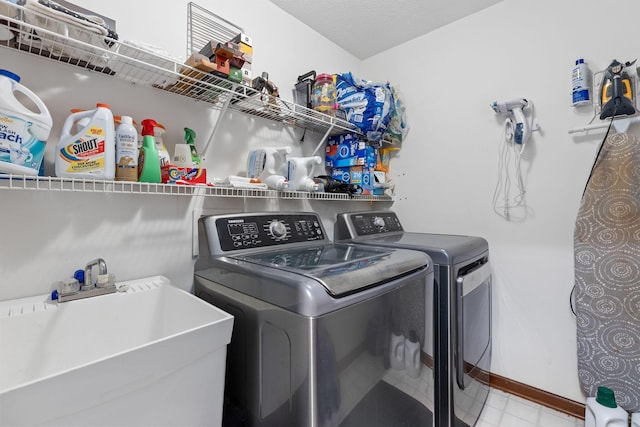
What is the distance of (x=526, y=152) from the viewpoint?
6.19 ft

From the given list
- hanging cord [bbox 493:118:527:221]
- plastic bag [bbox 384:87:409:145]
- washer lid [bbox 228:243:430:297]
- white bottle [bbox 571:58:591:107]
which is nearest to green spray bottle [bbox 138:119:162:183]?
washer lid [bbox 228:243:430:297]

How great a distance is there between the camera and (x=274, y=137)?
6.27ft

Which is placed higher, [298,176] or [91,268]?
[298,176]

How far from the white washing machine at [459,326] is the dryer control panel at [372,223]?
0.49ft

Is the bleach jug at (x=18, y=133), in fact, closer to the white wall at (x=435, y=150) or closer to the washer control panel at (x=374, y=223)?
the white wall at (x=435, y=150)

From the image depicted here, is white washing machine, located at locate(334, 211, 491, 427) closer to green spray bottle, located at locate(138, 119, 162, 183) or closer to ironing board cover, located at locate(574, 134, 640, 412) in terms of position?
ironing board cover, located at locate(574, 134, 640, 412)

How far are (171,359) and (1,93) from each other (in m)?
0.88

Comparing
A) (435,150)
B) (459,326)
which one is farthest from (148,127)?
(435,150)

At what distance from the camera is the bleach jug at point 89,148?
942mm

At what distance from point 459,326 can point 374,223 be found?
88cm

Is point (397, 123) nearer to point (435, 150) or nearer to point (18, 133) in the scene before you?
point (435, 150)

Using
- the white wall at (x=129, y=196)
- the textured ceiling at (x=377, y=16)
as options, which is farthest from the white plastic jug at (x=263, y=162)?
the textured ceiling at (x=377, y=16)

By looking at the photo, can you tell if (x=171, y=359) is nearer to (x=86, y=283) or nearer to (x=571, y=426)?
(x=86, y=283)

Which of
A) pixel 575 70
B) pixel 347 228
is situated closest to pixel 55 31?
pixel 347 228
